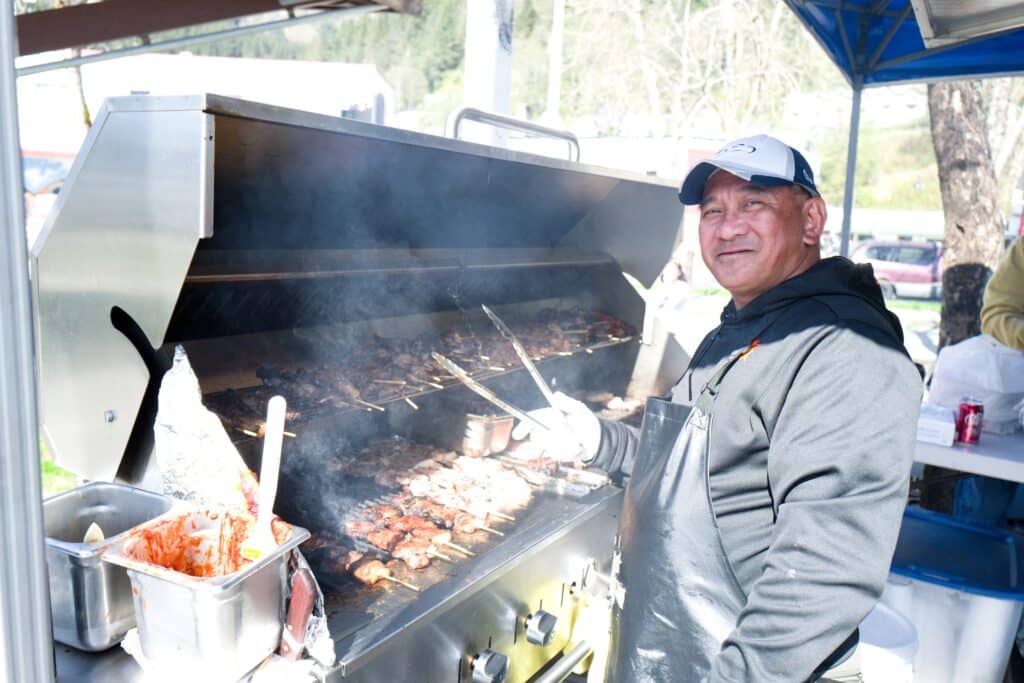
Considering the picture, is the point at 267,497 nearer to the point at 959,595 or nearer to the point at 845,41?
→ the point at 959,595

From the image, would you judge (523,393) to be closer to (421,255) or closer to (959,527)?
(421,255)

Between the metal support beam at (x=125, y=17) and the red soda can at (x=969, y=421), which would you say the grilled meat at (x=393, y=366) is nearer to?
the red soda can at (x=969, y=421)

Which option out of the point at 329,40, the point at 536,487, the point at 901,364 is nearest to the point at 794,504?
the point at 901,364

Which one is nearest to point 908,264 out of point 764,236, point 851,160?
point 851,160

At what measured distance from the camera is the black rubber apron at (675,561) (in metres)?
2.01

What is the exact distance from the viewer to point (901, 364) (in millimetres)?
1761

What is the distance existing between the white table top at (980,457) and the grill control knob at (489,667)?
2.46m

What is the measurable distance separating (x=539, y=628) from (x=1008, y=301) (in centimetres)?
351

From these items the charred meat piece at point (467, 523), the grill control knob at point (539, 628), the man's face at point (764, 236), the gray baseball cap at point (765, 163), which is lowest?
the grill control knob at point (539, 628)

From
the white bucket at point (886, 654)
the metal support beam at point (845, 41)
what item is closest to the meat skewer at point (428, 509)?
A: the white bucket at point (886, 654)

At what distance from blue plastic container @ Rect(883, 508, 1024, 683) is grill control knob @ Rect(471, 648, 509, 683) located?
2435mm

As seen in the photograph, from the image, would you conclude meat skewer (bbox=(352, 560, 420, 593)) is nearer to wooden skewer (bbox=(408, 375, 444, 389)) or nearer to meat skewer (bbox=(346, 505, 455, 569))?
meat skewer (bbox=(346, 505, 455, 569))

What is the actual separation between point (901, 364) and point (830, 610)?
1.94 ft

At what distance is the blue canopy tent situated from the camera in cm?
502
